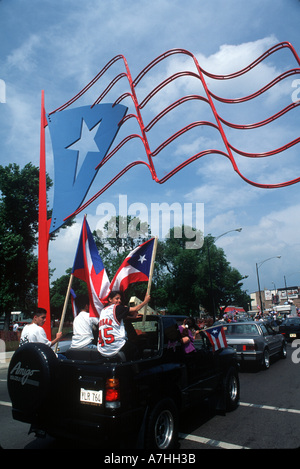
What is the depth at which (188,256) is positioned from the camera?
2021 inches

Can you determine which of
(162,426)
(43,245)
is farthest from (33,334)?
(43,245)

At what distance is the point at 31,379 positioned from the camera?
13.1 feet

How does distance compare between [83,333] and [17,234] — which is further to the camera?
[17,234]

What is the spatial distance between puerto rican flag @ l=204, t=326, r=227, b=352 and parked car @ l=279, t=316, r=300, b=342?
556 inches

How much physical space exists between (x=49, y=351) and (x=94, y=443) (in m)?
1.12

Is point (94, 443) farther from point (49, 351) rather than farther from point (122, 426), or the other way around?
point (49, 351)

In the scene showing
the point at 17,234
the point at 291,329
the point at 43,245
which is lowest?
the point at 291,329

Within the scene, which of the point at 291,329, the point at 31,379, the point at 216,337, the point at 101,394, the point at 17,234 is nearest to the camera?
the point at 101,394

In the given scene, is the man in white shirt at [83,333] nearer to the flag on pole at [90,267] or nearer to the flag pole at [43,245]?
the flag on pole at [90,267]

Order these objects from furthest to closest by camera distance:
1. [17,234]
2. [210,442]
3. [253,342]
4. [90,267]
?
[17,234] < [253,342] < [90,267] < [210,442]

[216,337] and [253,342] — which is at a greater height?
[216,337]

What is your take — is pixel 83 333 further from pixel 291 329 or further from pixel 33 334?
pixel 291 329

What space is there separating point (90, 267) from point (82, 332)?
2690 millimetres

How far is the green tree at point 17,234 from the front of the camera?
28.3 meters
